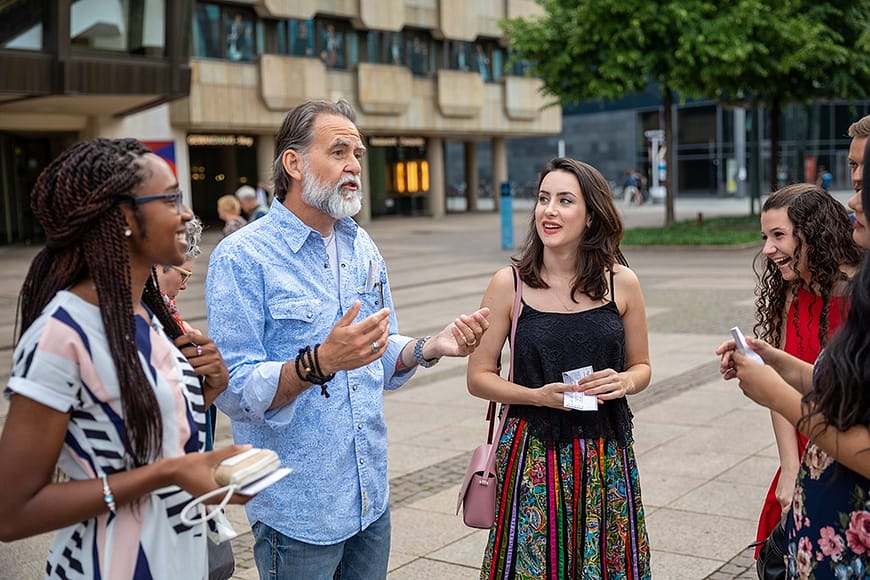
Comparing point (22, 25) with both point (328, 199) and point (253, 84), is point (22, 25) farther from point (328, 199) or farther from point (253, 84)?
point (328, 199)

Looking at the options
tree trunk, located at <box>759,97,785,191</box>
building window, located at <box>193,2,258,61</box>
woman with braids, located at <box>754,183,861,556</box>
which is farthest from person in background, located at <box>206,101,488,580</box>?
building window, located at <box>193,2,258,61</box>

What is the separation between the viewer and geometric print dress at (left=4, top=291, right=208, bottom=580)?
2066 millimetres

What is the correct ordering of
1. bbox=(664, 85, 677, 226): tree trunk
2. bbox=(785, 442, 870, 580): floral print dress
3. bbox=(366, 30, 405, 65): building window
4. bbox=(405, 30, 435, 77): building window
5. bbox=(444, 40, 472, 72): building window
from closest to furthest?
bbox=(785, 442, 870, 580): floral print dress, bbox=(664, 85, 677, 226): tree trunk, bbox=(366, 30, 405, 65): building window, bbox=(405, 30, 435, 77): building window, bbox=(444, 40, 472, 72): building window

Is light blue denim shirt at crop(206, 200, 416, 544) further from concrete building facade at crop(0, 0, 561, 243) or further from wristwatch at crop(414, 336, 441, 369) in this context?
concrete building facade at crop(0, 0, 561, 243)

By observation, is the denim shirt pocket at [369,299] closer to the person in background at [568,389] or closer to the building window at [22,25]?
the person in background at [568,389]

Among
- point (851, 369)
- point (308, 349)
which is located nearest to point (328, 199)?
point (308, 349)

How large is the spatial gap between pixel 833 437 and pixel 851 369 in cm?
17

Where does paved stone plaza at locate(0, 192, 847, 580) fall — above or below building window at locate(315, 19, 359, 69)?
below

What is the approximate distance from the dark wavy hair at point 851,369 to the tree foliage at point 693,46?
68.1ft

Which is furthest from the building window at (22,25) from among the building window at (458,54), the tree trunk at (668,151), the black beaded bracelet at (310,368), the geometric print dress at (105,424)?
the geometric print dress at (105,424)

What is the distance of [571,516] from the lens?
352cm

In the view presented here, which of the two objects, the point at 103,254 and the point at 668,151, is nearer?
the point at 103,254

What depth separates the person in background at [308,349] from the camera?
9.62 ft

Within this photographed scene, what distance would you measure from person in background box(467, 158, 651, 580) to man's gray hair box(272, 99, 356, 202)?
91cm
